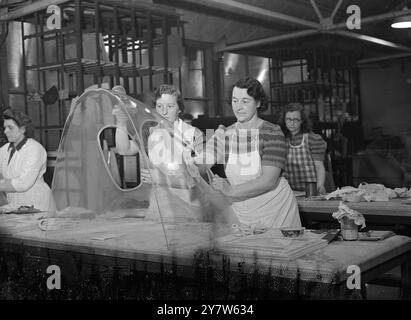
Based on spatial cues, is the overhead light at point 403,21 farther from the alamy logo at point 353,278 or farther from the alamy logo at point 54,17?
the alamy logo at point 353,278

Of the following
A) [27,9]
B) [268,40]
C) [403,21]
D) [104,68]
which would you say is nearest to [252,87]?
[104,68]

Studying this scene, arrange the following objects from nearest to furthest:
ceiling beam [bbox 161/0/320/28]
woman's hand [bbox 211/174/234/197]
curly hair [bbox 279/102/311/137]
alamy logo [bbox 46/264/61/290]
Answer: alamy logo [bbox 46/264/61/290] < woman's hand [bbox 211/174/234/197] < curly hair [bbox 279/102/311/137] < ceiling beam [bbox 161/0/320/28]

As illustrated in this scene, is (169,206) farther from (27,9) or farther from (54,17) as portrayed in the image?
(27,9)

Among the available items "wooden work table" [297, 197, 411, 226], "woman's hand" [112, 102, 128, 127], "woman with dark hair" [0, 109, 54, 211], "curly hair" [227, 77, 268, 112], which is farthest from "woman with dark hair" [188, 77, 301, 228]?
"woman with dark hair" [0, 109, 54, 211]

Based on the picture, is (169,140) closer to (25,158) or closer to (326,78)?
(25,158)

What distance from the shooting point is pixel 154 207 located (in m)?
1.86

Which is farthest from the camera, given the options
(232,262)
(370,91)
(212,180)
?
(370,91)

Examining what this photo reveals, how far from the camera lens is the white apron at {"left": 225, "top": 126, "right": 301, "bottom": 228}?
2125 millimetres

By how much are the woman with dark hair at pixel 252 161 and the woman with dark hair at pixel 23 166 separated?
116cm

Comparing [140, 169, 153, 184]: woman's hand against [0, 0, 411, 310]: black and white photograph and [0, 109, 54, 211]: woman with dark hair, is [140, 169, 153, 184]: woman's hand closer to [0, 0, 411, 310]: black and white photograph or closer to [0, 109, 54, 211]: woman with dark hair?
[0, 0, 411, 310]: black and white photograph

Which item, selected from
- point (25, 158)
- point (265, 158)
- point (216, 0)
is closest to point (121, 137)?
point (265, 158)

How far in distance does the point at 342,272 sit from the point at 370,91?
25.1 ft

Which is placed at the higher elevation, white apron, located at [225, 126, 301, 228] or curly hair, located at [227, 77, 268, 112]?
curly hair, located at [227, 77, 268, 112]

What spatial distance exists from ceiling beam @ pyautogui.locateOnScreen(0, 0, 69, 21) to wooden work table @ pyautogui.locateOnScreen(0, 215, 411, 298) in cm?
239
